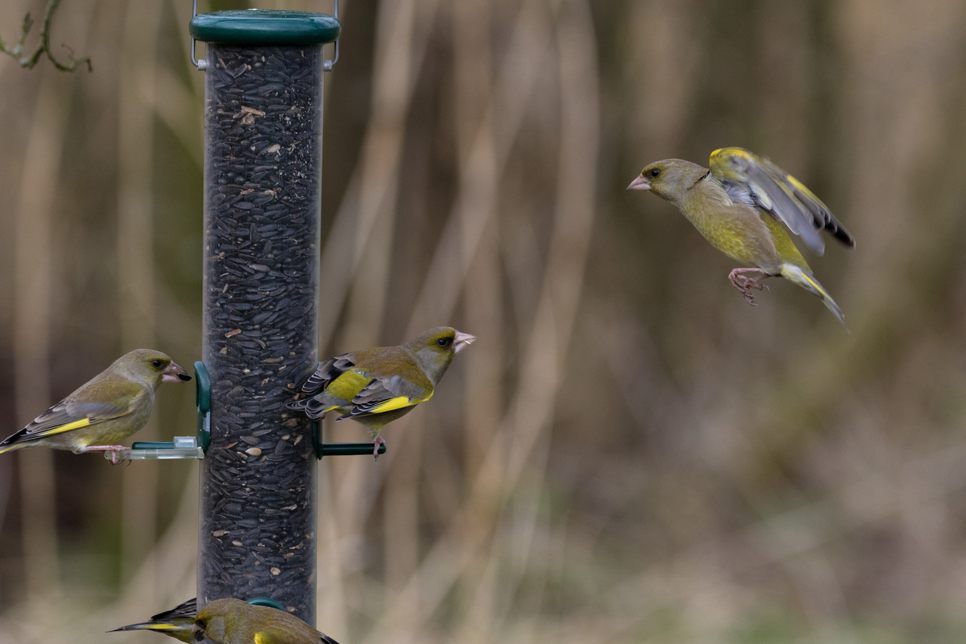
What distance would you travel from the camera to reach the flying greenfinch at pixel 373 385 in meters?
4.21

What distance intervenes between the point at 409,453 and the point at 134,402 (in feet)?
11.3

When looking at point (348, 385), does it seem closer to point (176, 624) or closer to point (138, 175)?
point (176, 624)

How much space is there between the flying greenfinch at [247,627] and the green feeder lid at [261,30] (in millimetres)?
2073

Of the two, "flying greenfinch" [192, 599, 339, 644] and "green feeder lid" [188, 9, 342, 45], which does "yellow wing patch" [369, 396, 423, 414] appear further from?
"green feeder lid" [188, 9, 342, 45]

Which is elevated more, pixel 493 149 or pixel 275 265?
pixel 493 149

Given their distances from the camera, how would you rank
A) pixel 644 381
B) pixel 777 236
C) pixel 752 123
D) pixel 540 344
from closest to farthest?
pixel 777 236 < pixel 540 344 < pixel 752 123 < pixel 644 381

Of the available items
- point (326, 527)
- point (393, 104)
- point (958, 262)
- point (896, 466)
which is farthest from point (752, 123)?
point (326, 527)

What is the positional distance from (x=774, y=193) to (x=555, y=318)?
13.1ft

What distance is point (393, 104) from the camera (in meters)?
6.89

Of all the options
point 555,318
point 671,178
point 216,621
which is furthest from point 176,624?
point 555,318

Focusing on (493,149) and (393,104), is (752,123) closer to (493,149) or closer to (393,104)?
(493,149)

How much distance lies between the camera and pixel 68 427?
168 inches

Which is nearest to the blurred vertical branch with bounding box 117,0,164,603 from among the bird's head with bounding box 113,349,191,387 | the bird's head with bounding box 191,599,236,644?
the bird's head with bounding box 113,349,191,387

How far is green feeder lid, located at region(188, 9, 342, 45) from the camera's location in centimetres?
414
